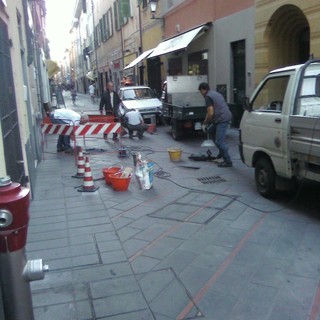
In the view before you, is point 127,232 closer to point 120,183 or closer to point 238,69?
point 120,183

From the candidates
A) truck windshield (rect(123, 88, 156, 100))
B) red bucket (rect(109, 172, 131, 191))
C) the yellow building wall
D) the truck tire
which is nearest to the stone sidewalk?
red bucket (rect(109, 172, 131, 191))

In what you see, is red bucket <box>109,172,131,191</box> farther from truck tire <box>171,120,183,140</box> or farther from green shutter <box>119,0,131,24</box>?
green shutter <box>119,0,131,24</box>

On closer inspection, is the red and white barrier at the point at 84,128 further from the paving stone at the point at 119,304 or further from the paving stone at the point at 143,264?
the paving stone at the point at 119,304

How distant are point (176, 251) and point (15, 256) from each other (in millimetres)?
2578

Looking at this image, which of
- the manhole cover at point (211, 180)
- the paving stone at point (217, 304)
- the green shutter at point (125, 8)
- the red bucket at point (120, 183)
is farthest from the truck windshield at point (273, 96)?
the green shutter at point (125, 8)

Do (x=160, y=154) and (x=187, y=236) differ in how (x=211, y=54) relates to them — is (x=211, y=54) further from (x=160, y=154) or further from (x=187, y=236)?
(x=187, y=236)

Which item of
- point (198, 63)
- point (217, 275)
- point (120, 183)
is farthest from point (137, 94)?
point (217, 275)

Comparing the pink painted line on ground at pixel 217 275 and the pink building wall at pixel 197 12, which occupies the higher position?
the pink building wall at pixel 197 12

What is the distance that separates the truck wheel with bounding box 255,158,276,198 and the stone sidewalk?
0.15m

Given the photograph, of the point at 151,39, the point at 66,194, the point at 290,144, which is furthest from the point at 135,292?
the point at 151,39

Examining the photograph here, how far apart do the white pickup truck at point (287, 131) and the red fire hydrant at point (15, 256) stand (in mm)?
3735

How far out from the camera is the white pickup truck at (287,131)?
5.07m

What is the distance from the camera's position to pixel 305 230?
16.1 feet

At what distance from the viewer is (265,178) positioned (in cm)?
613
